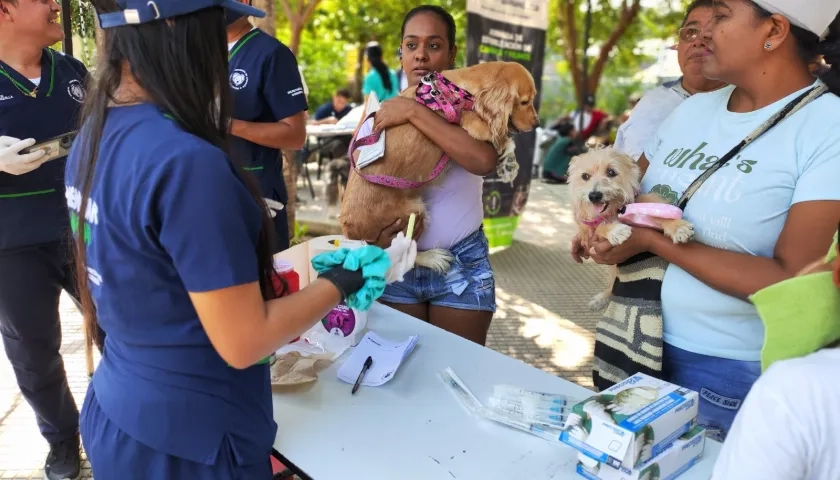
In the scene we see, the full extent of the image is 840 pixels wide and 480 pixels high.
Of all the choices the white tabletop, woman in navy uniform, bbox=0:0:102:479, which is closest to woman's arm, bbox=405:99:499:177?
woman in navy uniform, bbox=0:0:102:479

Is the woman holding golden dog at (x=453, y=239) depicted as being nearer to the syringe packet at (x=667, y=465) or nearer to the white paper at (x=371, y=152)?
the white paper at (x=371, y=152)

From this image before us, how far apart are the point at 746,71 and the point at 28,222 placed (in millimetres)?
2742

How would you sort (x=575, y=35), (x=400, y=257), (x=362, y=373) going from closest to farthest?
1. (x=400, y=257)
2. (x=362, y=373)
3. (x=575, y=35)

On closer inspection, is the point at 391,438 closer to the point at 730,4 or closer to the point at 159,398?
the point at 159,398

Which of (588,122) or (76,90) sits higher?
(76,90)

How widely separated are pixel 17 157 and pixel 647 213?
7.56 feet

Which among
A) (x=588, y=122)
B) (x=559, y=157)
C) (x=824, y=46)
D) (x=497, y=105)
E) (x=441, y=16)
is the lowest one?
(x=559, y=157)

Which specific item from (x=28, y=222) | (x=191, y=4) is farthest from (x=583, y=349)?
(x=191, y=4)

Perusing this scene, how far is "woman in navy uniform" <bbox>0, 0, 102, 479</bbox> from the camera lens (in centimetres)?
235

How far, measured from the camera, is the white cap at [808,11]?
57.5 inches

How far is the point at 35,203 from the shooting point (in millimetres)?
2453

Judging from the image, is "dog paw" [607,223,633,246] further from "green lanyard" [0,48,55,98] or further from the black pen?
"green lanyard" [0,48,55,98]

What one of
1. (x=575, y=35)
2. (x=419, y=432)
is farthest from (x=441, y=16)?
(x=575, y=35)

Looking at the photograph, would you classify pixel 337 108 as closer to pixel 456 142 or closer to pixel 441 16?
pixel 441 16
